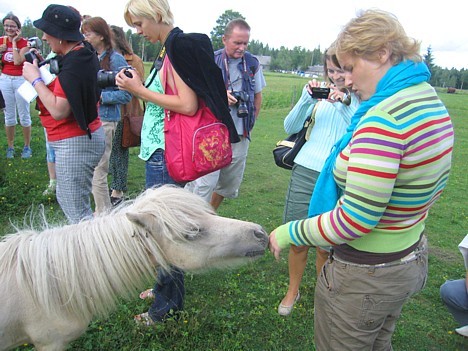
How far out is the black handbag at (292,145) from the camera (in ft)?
10.2

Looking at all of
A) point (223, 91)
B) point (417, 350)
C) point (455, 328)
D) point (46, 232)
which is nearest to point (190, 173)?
point (223, 91)

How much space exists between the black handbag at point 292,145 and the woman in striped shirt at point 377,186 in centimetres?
135

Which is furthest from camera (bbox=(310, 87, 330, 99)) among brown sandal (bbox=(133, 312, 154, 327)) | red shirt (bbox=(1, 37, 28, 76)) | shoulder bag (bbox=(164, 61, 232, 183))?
red shirt (bbox=(1, 37, 28, 76))

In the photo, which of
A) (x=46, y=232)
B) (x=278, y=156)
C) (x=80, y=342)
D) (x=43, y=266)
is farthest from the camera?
(x=278, y=156)

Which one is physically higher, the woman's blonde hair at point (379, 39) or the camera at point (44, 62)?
the woman's blonde hair at point (379, 39)

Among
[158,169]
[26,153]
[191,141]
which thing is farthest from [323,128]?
[26,153]

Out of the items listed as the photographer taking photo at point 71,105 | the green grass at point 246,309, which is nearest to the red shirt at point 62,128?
the photographer taking photo at point 71,105

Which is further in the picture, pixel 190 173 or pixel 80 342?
pixel 80 342

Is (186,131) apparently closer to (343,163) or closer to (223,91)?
(223,91)

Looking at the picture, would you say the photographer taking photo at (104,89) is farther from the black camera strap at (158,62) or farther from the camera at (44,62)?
the black camera strap at (158,62)

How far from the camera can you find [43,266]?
196 centimetres

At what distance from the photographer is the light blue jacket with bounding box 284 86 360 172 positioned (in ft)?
9.76

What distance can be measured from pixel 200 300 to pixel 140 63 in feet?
11.3

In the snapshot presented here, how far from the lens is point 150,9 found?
246cm
